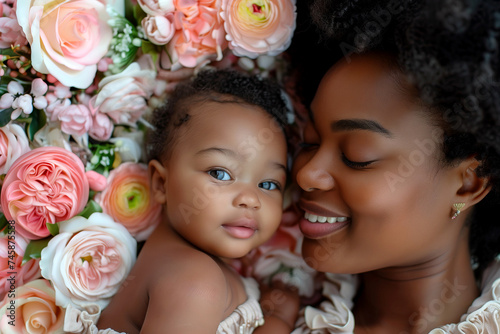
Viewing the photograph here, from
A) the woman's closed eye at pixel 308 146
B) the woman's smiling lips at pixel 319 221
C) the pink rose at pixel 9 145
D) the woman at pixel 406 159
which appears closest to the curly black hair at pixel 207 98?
the woman's closed eye at pixel 308 146

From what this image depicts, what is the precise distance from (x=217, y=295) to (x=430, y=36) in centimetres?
90

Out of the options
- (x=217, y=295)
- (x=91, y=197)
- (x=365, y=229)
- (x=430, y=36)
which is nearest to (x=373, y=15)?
(x=430, y=36)

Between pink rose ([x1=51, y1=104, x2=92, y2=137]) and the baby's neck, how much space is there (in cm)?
112

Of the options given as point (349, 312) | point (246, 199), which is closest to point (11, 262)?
point (246, 199)

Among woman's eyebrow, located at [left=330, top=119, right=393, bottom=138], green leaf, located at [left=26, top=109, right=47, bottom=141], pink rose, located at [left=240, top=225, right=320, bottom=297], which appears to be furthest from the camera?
pink rose, located at [left=240, top=225, right=320, bottom=297]

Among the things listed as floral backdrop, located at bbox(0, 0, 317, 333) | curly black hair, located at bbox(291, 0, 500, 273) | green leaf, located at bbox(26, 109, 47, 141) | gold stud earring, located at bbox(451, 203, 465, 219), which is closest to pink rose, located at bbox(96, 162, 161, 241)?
floral backdrop, located at bbox(0, 0, 317, 333)

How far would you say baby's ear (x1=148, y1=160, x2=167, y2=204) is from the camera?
5.70ft

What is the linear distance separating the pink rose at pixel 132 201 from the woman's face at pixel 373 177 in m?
0.57

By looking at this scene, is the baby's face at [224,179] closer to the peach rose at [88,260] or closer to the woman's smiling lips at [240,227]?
the woman's smiling lips at [240,227]

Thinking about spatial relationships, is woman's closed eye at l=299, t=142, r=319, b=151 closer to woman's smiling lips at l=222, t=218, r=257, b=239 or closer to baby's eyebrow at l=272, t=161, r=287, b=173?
baby's eyebrow at l=272, t=161, r=287, b=173

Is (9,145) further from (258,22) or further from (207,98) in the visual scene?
(258,22)

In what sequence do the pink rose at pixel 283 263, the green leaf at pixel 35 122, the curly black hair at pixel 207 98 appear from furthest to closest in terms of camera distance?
the pink rose at pixel 283 263 → the curly black hair at pixel 207 98 → the green leaf at pixel 35 122

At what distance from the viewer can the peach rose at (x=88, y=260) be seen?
Answer: 62.2 inches

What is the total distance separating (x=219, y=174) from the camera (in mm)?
1623
